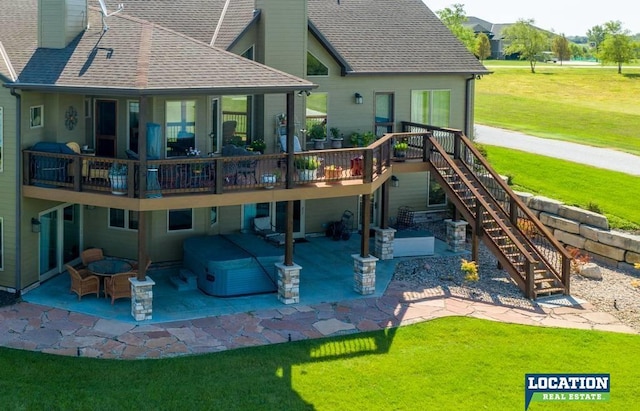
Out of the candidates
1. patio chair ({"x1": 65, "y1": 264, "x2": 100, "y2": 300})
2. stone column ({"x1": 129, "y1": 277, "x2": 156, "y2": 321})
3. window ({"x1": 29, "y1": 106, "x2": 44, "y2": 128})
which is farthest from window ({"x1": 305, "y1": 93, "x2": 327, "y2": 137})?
stone column ({"x1": 129, "y1": 277, "x2": 156, "y2": 321})

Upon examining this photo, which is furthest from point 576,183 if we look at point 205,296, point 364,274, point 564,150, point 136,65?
point 136,65

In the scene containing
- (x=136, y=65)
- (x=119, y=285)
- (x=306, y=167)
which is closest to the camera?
(x=136, y=65)

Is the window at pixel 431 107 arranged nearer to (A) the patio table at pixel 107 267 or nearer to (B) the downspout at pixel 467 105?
(B) the downspout at pixel 467 105

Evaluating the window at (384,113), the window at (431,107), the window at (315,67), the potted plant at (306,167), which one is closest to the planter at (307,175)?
the potted plant at (306,167)

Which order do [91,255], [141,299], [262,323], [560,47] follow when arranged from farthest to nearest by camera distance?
[560,47]
[91,255]
[262,323]
[141,299]

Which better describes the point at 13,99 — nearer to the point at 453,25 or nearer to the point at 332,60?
the point at 332,60

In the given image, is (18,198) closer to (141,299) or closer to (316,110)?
(141,299)

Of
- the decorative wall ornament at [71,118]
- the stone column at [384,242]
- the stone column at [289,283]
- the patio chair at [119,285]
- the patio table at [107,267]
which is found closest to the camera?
the patio chair at [119,285]

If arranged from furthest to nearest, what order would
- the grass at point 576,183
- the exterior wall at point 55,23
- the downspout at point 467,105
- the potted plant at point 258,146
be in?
1. the downspout at point 467,105
2. the grass at point 576,183
3. the potted plant at point 258,146
4. the exterior wall at point 55,23
